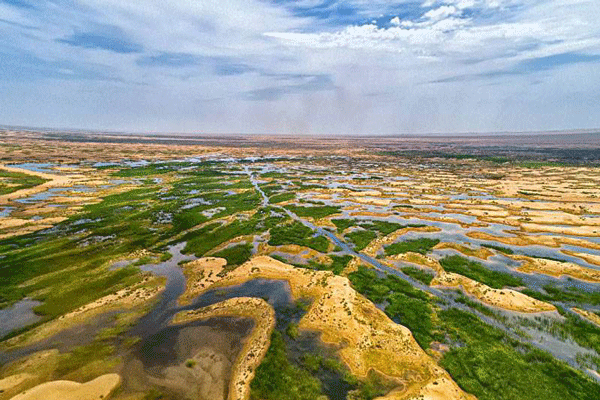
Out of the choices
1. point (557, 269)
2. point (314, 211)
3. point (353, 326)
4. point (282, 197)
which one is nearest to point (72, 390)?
point (353, 326)

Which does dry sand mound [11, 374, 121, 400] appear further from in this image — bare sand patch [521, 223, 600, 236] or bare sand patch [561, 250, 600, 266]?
bare sand patch [521, 223, 600, 236]

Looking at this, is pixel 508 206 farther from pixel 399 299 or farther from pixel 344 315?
pixel 344 315

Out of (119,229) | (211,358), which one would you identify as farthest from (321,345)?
(119,229)

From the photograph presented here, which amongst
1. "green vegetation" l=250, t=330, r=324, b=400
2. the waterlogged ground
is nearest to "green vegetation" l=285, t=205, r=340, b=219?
the waterlogged ground

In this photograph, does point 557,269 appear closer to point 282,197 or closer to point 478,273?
point 478,273

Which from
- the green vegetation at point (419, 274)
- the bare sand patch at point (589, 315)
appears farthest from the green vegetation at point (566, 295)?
the green vegetation at point (419, 274)

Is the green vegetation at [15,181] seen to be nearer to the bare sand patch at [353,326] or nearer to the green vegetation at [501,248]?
the bare sand patch at [353,326]
